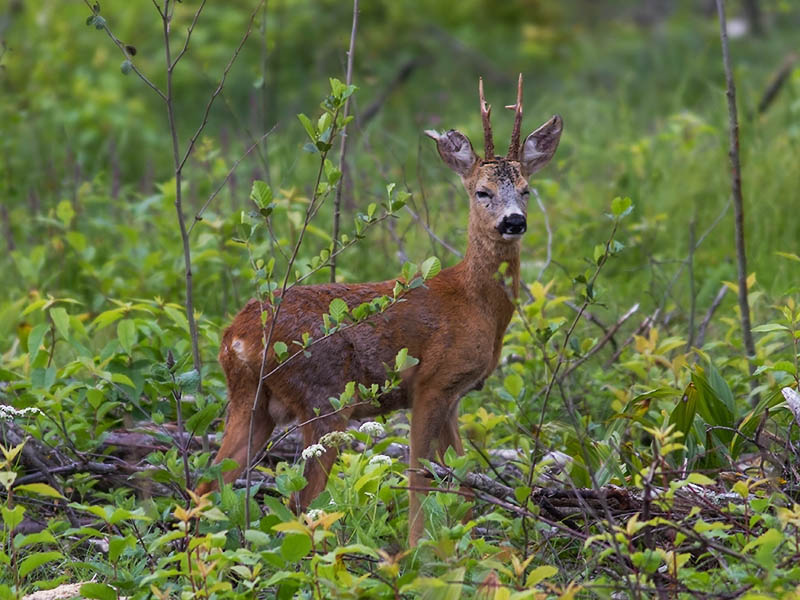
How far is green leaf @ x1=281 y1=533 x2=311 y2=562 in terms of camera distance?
3.14 meters

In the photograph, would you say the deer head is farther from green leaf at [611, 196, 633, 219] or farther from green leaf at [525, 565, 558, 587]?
green leaf at [525, 565, 558, 587]

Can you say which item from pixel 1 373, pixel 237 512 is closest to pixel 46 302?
pixel 1 373

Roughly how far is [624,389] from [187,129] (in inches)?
258

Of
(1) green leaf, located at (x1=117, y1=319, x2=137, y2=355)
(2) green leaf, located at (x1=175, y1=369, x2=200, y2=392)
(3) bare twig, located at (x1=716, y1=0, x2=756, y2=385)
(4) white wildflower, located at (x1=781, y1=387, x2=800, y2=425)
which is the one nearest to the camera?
(2) green leaf, located at (x1=175, y1=369, x2=200, y2=392)

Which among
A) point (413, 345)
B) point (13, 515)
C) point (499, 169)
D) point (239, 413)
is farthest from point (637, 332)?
point (13, 515)

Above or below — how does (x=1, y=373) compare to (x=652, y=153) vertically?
below

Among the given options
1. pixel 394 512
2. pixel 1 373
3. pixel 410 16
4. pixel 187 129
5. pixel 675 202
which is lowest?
pixel 394 512

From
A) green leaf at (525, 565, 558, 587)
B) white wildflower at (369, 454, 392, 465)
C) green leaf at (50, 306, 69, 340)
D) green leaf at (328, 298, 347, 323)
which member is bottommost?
green leaf at (525, 565, 558, 587)

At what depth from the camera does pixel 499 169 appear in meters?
4.61

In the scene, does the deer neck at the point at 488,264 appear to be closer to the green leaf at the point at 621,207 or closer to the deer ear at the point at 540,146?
the deer ear at the point at 540,146

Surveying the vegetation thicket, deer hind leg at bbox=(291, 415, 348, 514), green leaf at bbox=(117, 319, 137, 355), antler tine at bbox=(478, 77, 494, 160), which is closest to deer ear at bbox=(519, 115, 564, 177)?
antler tine at bbox=(478, 77, 494, 160)

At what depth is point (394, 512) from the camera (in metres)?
4.30

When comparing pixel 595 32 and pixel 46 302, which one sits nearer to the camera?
pixel 46 302

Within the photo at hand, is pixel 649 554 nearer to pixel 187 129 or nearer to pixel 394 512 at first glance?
pixel 394 512
